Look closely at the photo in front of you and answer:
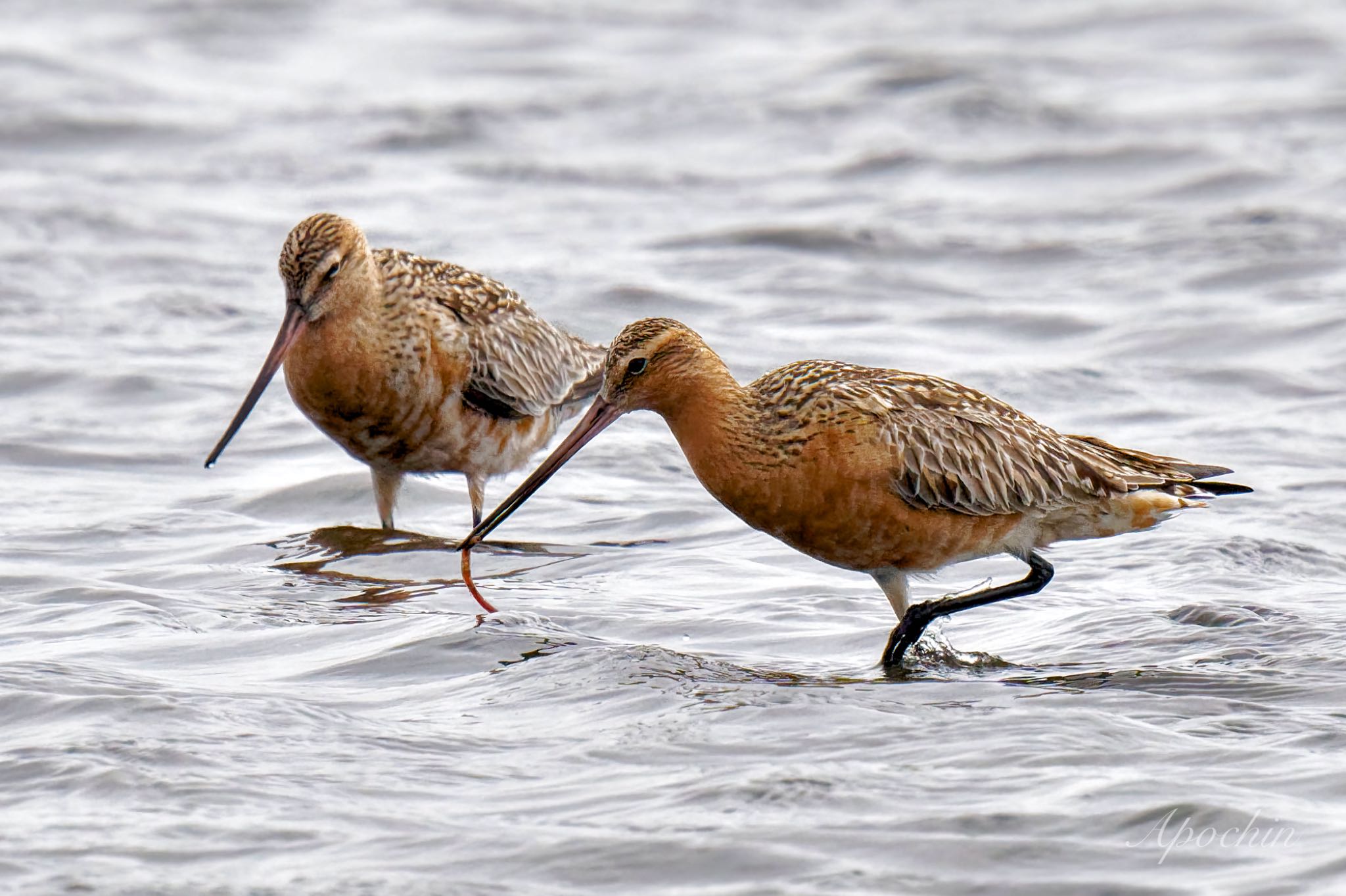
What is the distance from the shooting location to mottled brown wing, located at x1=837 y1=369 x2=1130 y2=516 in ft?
24.3

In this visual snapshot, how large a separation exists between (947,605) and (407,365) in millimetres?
2815

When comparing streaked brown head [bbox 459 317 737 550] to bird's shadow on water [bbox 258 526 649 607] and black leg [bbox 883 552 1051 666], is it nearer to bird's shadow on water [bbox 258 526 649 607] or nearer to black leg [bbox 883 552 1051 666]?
black leg [bbox 883 552 1051 666]

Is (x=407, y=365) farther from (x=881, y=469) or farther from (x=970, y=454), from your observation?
(x=970, y=454)

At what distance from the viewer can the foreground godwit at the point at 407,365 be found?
891 centimetres

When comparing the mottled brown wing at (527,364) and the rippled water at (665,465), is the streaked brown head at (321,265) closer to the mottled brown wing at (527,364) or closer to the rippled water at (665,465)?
the mottled brown wing at (527,364)

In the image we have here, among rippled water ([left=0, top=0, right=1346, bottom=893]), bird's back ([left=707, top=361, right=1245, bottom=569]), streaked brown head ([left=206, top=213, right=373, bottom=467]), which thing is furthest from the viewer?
streaked brown head ([left=206, top=213, right=373, bottom=467])

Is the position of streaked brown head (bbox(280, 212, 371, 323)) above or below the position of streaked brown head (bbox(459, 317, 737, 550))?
above

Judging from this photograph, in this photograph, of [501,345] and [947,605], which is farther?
[501,345]

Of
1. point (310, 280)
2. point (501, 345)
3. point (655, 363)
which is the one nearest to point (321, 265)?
point (310, 280)

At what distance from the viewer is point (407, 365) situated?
29.9 feet

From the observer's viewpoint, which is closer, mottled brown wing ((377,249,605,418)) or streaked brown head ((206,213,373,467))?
streaked brown head ((206,213,373,467))

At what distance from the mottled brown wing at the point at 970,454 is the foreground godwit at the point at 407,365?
235 cm

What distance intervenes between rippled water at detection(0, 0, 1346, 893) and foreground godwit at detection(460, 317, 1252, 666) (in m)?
0.40
